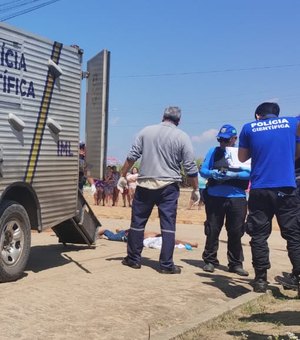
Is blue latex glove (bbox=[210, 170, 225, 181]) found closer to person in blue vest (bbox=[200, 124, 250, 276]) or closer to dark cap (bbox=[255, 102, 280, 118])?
person in blue vest (bbox=[200, 124, 250, 276])

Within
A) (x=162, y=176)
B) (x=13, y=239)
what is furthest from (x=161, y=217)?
(x=13, y=239)

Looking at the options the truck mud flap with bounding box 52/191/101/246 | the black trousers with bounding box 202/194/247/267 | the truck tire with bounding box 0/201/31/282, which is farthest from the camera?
the truck mud flap with bounding box 52/191/101/246

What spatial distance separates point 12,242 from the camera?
6.38 meters

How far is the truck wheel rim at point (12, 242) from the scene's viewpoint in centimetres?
620

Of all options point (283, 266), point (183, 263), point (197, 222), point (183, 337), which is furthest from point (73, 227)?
point (197, 222)

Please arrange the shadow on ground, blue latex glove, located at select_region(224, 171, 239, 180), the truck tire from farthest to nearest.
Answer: the shadow on ground → blue latex glove, located at select_region(224, 171, 239, 180) → the truck tire

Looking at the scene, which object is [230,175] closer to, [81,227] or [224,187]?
[224,187]

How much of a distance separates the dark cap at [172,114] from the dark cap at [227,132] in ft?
1.96

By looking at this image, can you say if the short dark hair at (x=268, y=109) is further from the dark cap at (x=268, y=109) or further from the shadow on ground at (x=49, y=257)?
the shadow on ground at (x=49, y=257)

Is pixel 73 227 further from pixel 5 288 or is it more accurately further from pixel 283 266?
pixel 283 266

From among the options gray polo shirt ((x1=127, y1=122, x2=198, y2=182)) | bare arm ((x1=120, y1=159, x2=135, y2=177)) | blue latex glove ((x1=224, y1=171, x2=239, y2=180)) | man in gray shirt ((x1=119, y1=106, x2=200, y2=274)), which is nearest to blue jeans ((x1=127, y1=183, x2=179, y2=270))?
man in gray shirt ((x1=119, y1=106, x2=200, y2=274))

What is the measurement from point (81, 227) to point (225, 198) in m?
2.38

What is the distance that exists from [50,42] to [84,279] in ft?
9.61

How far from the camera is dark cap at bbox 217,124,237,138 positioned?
23.9ft
